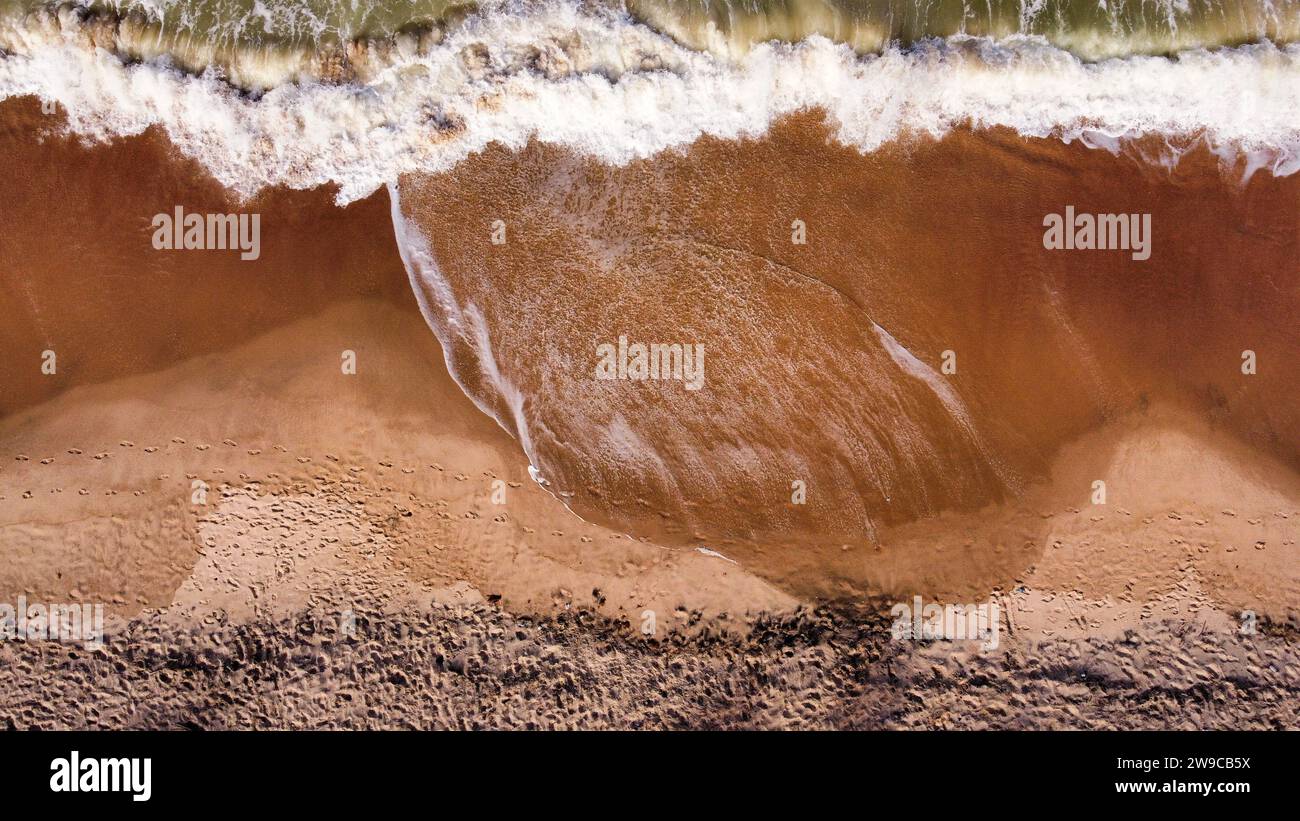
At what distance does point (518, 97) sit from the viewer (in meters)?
8.96

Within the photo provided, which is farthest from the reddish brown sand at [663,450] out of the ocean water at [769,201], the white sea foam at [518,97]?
the white sea foam at [518,97]

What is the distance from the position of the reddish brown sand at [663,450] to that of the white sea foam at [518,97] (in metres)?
0.35

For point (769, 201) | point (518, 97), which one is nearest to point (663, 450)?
point (769, 201)

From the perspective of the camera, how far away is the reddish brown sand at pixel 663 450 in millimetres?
8570

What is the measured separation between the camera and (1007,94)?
29.6ft

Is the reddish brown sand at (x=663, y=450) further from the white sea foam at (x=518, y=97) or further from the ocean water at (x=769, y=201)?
the white sea foam at (x=518, y=97)

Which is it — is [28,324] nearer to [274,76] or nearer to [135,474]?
[135,474]

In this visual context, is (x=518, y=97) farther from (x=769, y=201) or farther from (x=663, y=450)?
(x=663, y=450)

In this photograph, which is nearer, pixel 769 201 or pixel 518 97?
pixel 769 201

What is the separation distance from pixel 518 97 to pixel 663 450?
14.8ft

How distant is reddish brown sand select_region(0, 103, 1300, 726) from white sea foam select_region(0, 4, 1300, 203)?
1.15 feet

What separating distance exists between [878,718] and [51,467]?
32.5 ft
